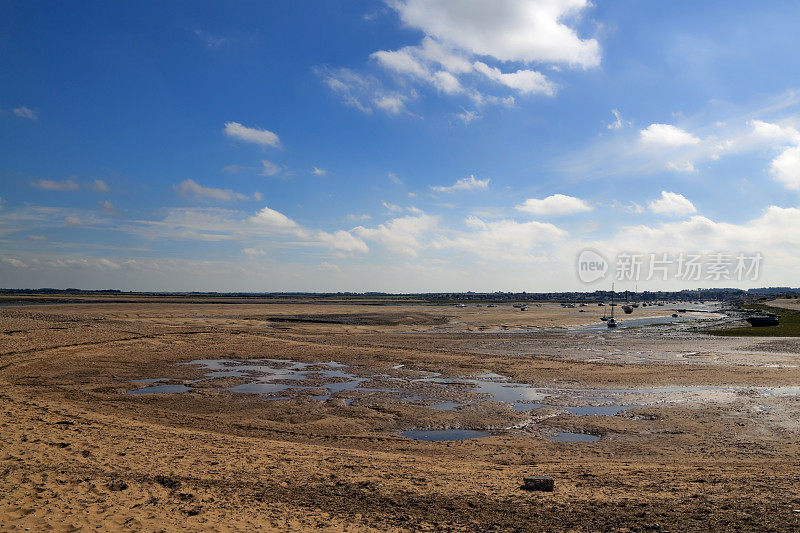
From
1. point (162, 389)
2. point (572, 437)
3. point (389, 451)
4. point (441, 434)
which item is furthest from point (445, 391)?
point (162, 389)

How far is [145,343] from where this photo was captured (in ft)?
121

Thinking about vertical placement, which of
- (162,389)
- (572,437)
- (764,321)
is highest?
(764,321)

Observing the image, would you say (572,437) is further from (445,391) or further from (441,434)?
(445,391)

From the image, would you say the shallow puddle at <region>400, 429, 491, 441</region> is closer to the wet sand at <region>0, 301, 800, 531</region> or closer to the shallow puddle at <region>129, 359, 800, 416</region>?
the wet sand at <region>0, 301, 800, 531</region>

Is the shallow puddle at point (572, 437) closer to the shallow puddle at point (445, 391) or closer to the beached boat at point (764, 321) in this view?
the shallow puddle at point (445, 391)

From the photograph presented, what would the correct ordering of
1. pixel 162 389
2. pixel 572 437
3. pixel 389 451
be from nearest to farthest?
pixel 389 451, pixel 572 437, pixel 162 389

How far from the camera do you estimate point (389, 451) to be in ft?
44.7

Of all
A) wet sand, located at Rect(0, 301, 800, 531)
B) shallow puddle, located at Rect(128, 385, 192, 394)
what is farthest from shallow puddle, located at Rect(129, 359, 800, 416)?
wet sand, located at Rect(0, 301, 800, 531)

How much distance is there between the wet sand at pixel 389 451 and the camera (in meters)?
8.83

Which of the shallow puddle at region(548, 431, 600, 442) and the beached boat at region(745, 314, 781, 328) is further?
the beached boat at region(745, 314, 781, 328)

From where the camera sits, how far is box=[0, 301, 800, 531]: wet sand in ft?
29.0

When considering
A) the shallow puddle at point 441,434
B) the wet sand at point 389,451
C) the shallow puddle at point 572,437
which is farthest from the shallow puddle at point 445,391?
the shallow puddle at point 441,434

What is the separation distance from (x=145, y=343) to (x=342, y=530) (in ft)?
113

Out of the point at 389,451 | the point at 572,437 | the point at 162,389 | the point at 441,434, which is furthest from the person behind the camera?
the point at 162,389
